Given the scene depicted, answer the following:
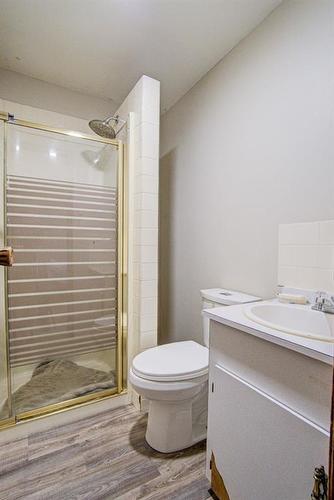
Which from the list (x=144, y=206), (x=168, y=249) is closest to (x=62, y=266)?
(x=144, y=206)

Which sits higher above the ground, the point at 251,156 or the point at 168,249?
the point at 251,156

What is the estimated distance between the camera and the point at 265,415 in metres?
0.77

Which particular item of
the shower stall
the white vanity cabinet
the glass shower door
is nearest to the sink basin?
the white vanity cabinet

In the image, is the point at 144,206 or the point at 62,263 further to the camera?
the point at 62,263

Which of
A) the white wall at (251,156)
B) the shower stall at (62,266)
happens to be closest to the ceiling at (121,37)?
the white wall at (251,156)

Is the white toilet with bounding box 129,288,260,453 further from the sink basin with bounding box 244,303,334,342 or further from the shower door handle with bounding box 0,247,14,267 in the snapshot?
the shower door handle with bounding box 0,247,14,267

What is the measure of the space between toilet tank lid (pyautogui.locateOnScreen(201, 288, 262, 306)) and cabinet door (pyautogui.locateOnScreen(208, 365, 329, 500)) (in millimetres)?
429

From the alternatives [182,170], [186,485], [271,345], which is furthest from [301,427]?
[182,170]

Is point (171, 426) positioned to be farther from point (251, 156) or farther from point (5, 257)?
point (251, 156)

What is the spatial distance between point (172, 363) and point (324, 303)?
0.77 meters

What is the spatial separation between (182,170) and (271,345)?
1672 millimetres

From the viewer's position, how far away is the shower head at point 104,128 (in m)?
1.81

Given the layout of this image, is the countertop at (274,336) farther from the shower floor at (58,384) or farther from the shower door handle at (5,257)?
the shower floor at (58,384)

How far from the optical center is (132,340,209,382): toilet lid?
3.83 ft
